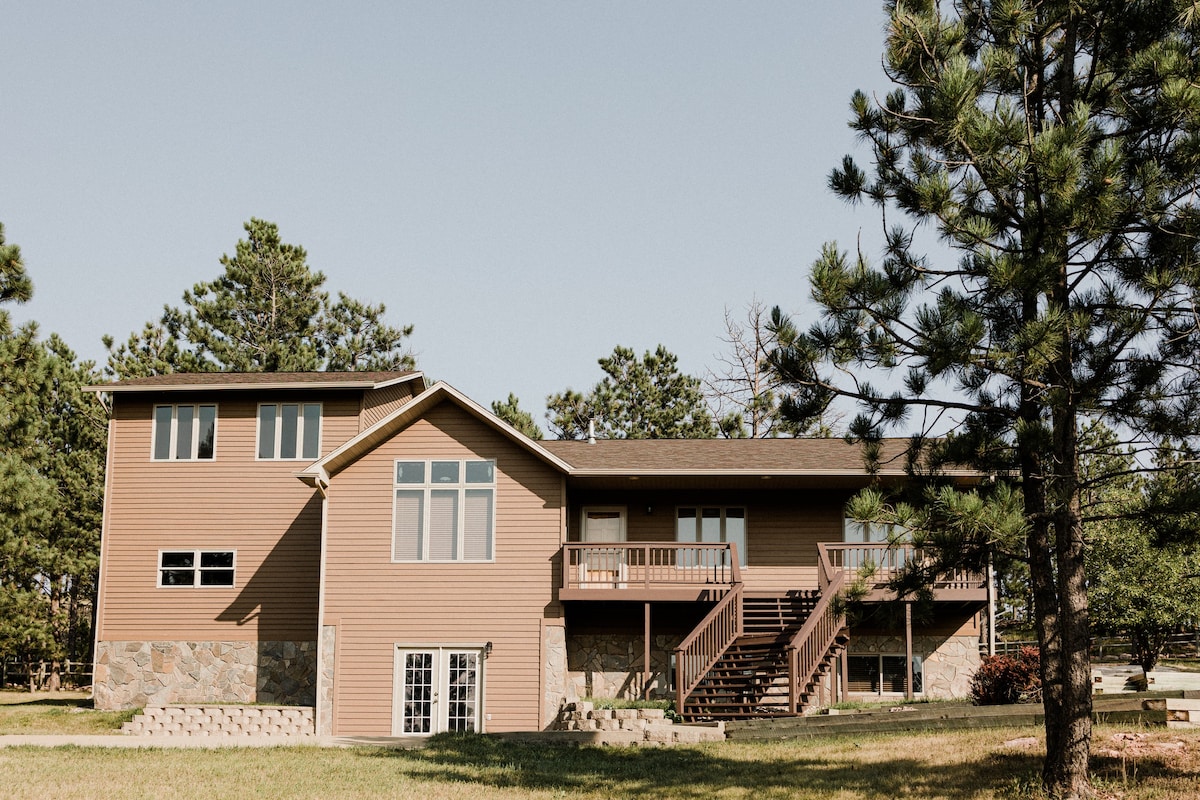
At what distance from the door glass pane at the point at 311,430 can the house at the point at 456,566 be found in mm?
44

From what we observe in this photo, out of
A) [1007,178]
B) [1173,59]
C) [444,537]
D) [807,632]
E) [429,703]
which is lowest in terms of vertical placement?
[429,703]

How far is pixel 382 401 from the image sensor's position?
78.2 ft

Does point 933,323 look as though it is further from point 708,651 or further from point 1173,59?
point 708,651

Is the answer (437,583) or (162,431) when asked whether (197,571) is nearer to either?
(162,431)

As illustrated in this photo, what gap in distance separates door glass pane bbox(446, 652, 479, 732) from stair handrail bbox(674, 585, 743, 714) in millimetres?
3901

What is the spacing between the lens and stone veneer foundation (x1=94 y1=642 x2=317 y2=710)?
2205cm

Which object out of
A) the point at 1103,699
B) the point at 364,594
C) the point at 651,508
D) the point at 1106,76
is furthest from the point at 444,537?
the point at 1106,76

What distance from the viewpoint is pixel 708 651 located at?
1956cm

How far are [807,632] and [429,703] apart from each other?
6708mm

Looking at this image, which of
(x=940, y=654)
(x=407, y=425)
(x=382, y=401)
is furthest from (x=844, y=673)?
(x=382, y=401)

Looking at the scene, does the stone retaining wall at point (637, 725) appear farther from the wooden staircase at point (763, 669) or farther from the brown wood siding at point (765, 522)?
the brown wood siding at point (765, 522)

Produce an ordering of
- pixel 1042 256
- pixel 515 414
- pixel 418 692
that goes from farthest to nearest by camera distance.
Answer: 1. pixel 515 414
2. pixel 418 692
3. pixel 1042 256

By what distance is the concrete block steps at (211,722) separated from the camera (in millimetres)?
19172

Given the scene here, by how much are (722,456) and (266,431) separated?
8.87m
